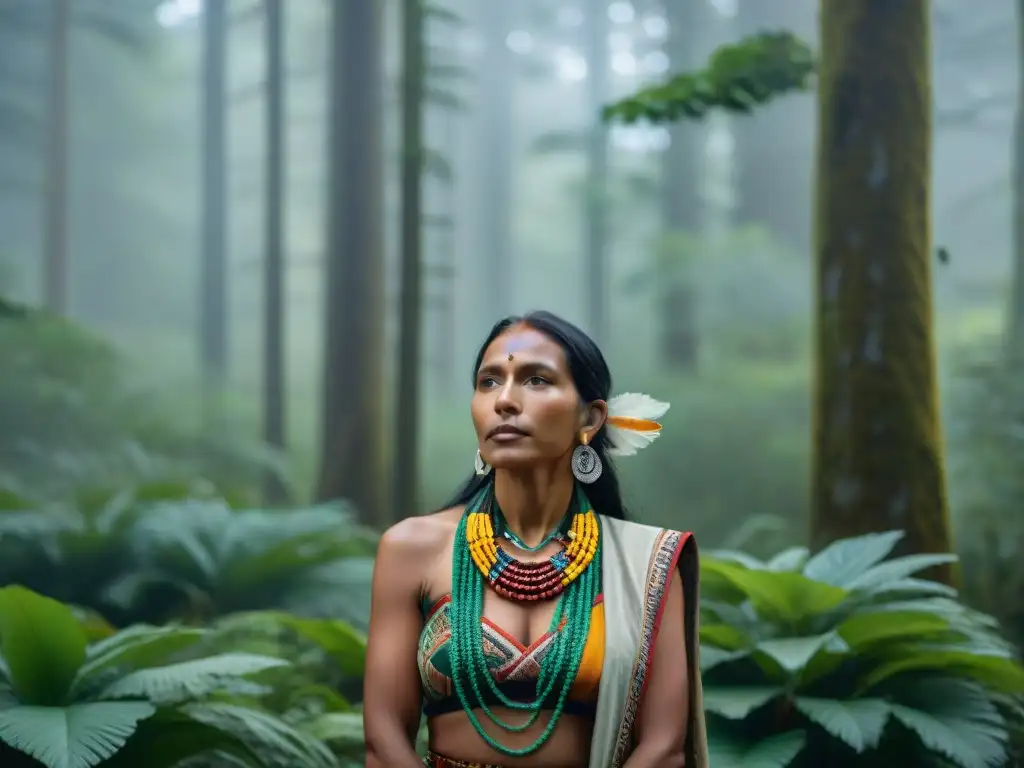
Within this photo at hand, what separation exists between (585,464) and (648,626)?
0.40m

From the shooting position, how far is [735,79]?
18.6ft

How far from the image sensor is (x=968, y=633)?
13.7 feet

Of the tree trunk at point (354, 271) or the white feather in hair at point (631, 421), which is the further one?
the tree trunk at point (354, 271)

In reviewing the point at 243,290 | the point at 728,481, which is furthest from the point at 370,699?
the point at 243,290

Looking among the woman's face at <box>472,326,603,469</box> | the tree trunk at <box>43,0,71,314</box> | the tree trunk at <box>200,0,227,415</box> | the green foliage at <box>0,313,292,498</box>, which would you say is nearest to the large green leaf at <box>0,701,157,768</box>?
the woman's face at <box>472,326,603,469</box>

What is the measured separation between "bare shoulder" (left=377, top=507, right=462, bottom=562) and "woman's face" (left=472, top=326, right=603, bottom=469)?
210 millimetres

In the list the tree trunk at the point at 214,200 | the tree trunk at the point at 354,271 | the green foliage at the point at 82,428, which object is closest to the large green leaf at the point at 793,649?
the tree trunk at the point at 354,271

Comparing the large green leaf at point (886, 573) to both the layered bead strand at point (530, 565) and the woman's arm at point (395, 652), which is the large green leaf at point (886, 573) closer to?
the layered bead strand at point (530, 565)

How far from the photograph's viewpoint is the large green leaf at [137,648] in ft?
12.5

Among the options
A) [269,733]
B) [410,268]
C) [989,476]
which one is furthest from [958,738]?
[410,268]

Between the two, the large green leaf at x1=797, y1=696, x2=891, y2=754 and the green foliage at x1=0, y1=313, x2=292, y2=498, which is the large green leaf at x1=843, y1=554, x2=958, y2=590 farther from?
the green foliage at x1=0, y1=313, x2=292, y2=498

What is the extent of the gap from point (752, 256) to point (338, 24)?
243 inches

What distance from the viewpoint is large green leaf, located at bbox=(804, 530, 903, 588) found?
4.30 meters

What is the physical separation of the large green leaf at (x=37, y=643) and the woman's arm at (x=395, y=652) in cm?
167
